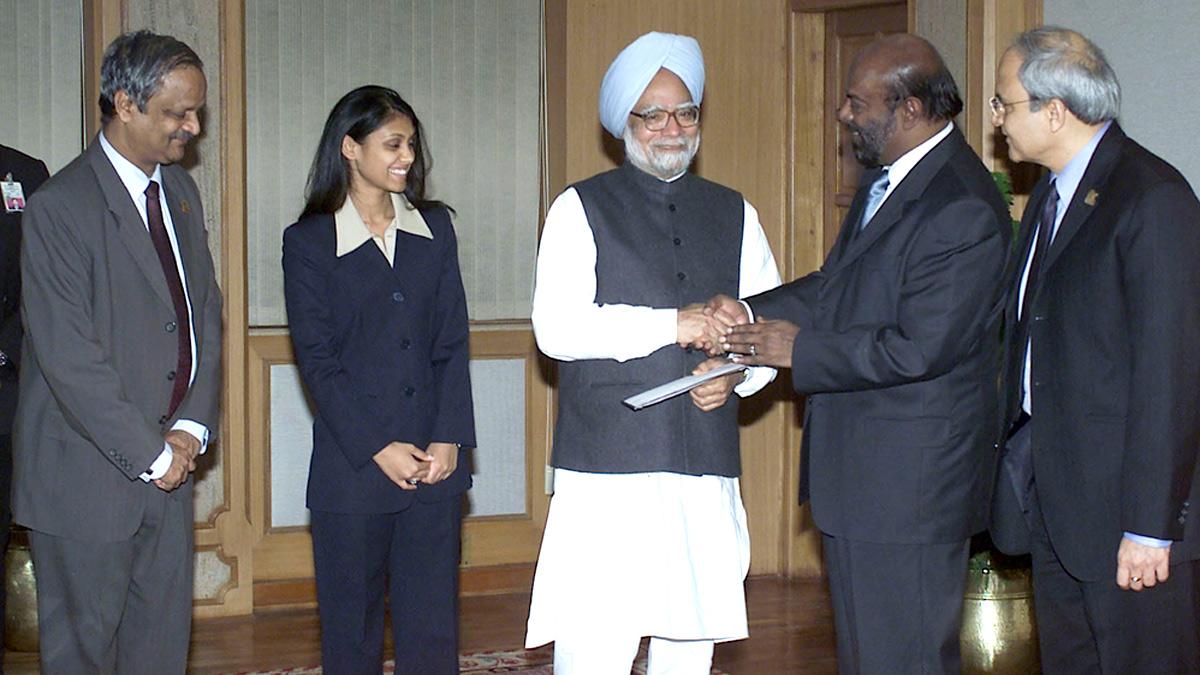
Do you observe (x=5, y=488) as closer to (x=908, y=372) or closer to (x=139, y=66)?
(x=139, y=66)

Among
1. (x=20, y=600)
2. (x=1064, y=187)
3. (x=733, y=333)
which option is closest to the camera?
(x=1064, y=187)

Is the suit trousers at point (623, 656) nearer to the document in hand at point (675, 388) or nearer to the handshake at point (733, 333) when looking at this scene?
the document in hand at point (675, 388)

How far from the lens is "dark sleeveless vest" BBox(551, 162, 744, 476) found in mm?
3406

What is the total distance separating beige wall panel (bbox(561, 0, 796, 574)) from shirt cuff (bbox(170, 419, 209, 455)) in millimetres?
2391

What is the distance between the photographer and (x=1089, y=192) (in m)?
2.97

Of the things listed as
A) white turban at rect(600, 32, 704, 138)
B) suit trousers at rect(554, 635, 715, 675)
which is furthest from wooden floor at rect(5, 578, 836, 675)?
white turban at rect(600, 32, 704, 138)

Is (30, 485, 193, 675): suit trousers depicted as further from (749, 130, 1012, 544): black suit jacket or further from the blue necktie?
the blue necktie

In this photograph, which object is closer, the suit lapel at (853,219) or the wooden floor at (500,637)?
the suit lapel at (853,219)

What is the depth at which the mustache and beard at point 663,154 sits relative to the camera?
11.3ft

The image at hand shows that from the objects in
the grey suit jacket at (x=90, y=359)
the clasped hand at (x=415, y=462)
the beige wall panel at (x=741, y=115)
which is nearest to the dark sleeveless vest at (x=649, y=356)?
the clasped hand at (x=415, y=462)

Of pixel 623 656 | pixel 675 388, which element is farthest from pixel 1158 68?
pixel 623 656

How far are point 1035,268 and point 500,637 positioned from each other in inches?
110

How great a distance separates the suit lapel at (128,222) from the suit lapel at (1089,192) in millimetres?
1921

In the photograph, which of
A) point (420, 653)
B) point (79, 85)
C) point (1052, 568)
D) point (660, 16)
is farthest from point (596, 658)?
point (79, 85)
